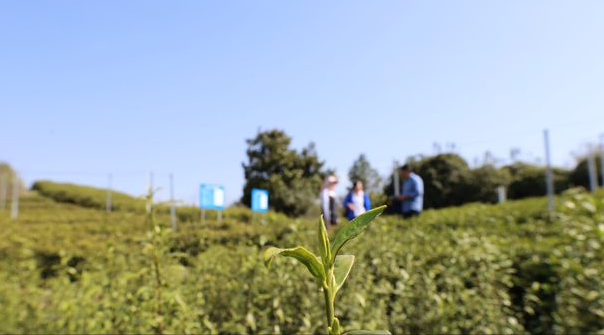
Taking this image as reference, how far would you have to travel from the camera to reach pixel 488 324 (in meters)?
2.78

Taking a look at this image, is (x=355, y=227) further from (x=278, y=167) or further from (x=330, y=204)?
(x=278, y=167)

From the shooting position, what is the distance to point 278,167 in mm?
28750

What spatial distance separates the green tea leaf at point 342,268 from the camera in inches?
17.3

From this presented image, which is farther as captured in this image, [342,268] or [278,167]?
[278,167]

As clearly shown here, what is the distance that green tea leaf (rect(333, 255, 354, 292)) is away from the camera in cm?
44

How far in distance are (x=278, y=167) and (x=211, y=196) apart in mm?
17838

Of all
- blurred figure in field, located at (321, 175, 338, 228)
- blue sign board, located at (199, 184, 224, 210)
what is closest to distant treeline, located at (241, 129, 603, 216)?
blue sign board, located at (199, 184, 224, 210)

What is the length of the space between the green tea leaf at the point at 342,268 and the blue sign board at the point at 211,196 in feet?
34.1

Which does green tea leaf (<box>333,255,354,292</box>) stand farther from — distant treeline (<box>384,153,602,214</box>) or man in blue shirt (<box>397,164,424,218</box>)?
distant treeline (<box>384,153,602,214</box>)

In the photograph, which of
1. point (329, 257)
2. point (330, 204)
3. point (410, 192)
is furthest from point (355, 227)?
point (330, 204)

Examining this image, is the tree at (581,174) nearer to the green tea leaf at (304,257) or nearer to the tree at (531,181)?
the tree at (531,181)

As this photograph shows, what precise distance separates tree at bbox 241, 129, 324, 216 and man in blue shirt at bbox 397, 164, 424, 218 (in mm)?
19292

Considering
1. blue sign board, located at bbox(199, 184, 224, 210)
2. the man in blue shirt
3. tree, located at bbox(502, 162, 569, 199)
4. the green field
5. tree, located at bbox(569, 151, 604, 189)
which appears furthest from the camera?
tree, located at bbox(502, 162, 569, 199)

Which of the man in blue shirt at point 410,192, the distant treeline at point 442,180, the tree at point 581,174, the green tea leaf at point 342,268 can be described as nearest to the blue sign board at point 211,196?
the man in blue shirt at point 410,192
